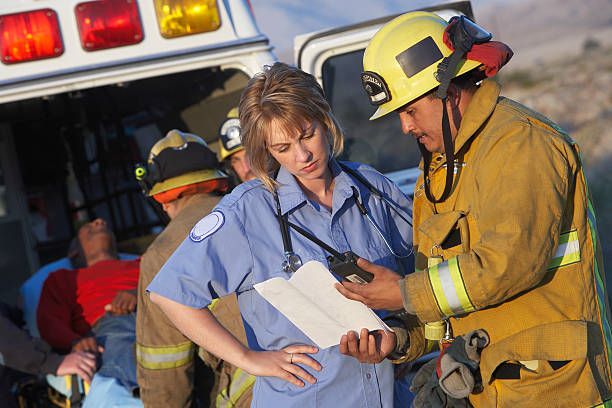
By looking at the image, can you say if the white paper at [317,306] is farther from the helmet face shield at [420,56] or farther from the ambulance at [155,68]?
the ambulance at [155,68]

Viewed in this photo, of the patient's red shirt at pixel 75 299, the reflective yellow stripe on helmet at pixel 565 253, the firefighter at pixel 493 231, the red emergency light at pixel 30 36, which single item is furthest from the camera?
the patient's red shirt at pixel 75 299

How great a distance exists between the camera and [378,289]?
2.23 metres

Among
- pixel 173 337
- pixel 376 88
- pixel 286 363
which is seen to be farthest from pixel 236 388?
pixel 376 88

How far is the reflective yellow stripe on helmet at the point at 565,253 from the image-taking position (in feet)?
6.82

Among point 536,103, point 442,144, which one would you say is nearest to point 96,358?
point 442,144

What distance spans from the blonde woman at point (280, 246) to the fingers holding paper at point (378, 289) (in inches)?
7.8

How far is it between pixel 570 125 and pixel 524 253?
11.7 metres

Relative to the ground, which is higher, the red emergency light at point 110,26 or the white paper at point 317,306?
the red emergency light at point 110,26

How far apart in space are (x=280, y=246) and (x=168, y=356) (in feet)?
3.08

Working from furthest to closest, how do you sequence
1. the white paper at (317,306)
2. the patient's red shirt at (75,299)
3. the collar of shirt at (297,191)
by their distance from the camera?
the patient's red shirt at (75,299) → the collar of shirt at (297,191) → the white paper at (317,306)

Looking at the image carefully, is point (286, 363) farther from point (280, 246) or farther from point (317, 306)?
point (280, 246)

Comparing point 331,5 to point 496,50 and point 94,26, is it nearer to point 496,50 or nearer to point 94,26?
point 94,26

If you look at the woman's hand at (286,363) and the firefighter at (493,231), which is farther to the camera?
the woman's hand at (286,363)

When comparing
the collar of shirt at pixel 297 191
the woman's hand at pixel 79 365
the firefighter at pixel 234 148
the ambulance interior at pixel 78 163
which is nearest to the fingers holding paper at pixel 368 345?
the collar of shirt at pixel 297 191
